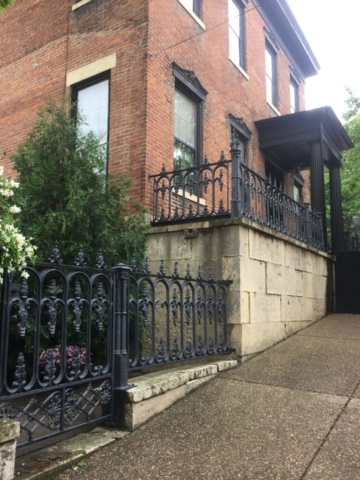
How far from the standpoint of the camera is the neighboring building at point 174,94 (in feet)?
23.8

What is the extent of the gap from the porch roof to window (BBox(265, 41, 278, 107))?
192 centimetres

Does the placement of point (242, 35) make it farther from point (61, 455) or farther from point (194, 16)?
point (61, 455)

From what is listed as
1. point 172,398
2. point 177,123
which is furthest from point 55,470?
point 177,123

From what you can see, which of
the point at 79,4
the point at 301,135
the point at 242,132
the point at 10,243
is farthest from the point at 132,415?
the point at 301,135

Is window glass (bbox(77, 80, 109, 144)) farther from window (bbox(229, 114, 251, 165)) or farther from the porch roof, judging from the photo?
the porch roof

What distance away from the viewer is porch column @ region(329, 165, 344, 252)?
11.2 metres

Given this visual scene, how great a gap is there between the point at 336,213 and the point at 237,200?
7.09 metres

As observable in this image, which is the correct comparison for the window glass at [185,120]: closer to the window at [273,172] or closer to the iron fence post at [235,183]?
the iron fence post at [235,183]

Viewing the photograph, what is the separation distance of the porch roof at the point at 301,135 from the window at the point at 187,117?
302 centimetres

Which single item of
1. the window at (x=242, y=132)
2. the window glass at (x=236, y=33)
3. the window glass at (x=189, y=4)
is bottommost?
the window at (x=242, y=132)

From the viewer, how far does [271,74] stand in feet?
44.4

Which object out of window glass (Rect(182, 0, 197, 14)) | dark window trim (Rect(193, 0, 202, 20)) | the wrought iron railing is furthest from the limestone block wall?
dark window trim (Rect(193, 0, 202, 20))

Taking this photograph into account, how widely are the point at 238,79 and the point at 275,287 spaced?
21.2 ft

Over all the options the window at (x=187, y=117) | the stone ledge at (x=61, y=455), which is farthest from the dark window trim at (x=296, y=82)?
the stone ledge at (x=61, y=455)
